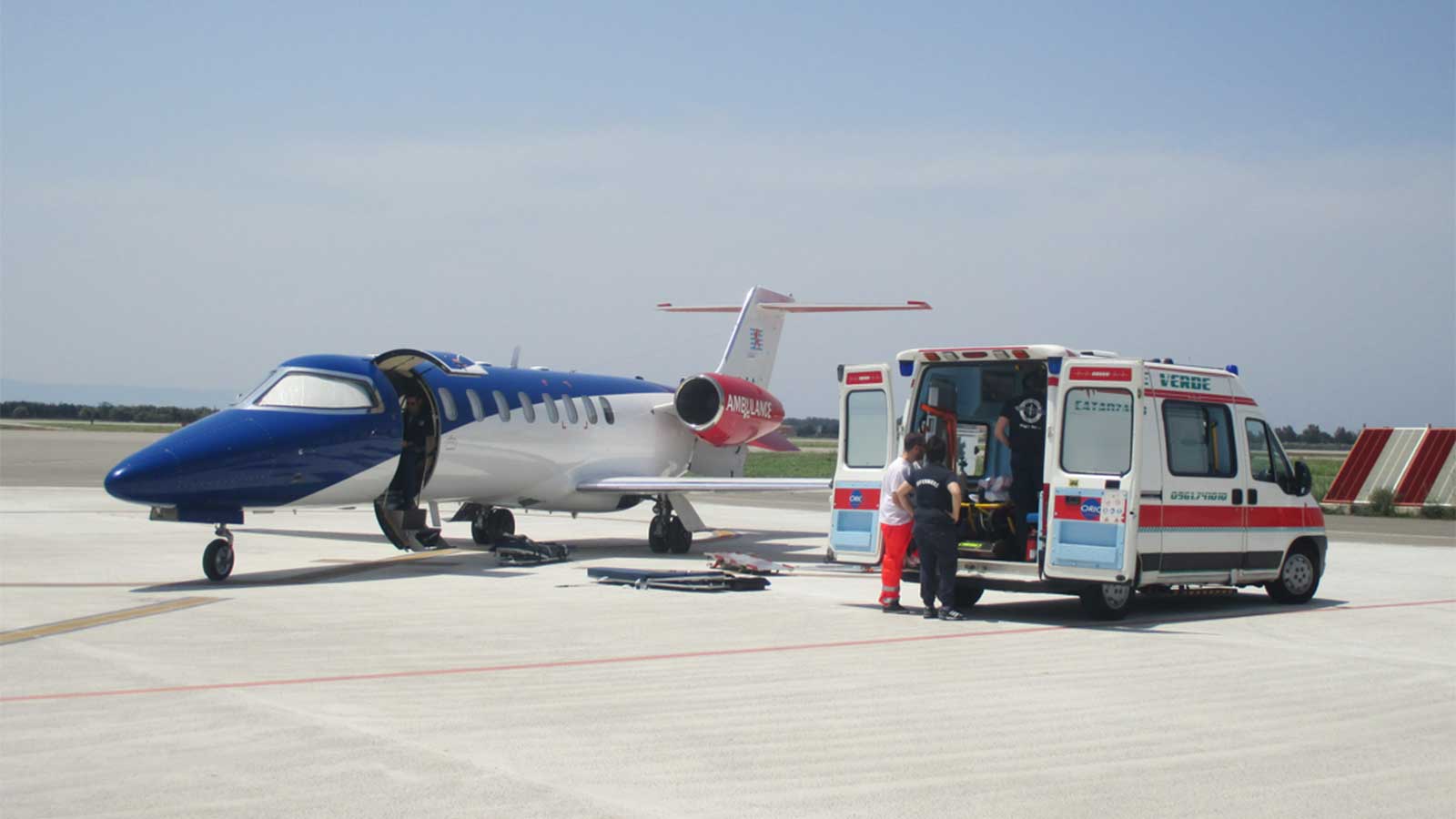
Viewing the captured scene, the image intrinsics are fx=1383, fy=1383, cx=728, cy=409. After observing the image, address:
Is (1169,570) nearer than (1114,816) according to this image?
No

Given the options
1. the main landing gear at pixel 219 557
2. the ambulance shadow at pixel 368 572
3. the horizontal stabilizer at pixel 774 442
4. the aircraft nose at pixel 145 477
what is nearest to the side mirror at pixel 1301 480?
the ambulance shadow at pixel 368 572

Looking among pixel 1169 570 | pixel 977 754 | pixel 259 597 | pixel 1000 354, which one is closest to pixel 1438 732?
pixel 977 754

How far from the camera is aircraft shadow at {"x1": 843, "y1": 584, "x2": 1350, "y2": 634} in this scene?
41.8 ft

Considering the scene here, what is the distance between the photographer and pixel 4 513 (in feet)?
84.5

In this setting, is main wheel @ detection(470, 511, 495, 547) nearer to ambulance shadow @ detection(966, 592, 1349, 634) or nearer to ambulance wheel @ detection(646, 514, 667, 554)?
ambulance wheel @ detection(646, 514, 667, 554)

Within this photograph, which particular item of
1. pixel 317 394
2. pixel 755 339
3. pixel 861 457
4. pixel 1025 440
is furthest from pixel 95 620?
pixel 755 339

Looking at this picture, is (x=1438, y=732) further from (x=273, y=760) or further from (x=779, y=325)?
(x=779, y=325)

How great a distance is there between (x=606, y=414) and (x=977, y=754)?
15.7 meters

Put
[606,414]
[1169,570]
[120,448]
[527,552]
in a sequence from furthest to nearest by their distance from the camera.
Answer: [120,448] → [606,414] → [527,552] → [1169,570]

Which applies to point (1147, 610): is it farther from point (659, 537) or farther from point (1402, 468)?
point (1402, 468)

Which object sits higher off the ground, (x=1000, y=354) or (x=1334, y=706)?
(x=1000, y=354)

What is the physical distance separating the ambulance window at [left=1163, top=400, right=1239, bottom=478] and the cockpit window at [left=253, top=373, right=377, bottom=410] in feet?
30.8

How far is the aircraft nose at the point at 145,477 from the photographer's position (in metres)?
14.0

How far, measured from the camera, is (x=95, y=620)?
11.9 meters
